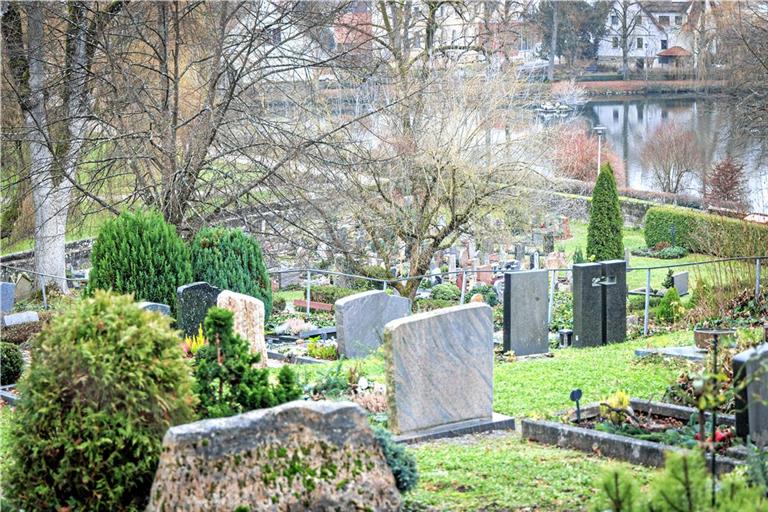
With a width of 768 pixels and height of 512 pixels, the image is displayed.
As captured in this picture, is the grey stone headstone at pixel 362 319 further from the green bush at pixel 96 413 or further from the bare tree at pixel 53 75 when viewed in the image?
the green bush at pixel 96 413

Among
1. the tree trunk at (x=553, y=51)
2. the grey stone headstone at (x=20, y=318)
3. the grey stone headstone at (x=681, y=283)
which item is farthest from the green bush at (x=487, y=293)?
the tree trunk at (x=553, y=51)

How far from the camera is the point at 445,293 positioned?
1040 inches

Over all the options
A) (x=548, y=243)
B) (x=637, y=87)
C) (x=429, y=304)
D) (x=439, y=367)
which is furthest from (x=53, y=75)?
(x=637, y=87)

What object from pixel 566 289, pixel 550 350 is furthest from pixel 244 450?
pixel 566 289

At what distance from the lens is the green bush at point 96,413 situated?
6559 mm

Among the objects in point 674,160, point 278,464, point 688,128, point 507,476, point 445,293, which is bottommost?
point 445,293

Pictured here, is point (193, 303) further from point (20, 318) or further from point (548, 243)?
point (548, 243)

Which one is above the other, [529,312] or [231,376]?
[231,376]

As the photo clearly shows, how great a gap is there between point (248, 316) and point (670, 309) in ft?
31.2

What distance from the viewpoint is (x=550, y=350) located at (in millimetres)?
15930

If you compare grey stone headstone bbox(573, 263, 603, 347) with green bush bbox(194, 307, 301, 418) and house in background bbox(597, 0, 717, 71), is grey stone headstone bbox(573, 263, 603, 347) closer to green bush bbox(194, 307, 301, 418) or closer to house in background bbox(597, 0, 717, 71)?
green bush bbox(194, 307, 301, 418)

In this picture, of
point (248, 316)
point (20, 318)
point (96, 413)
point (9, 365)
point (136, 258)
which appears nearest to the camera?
point (96, 413)

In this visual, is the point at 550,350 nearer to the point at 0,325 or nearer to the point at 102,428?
the point at 0,325

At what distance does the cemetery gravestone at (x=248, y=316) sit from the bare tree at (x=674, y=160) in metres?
39.4
